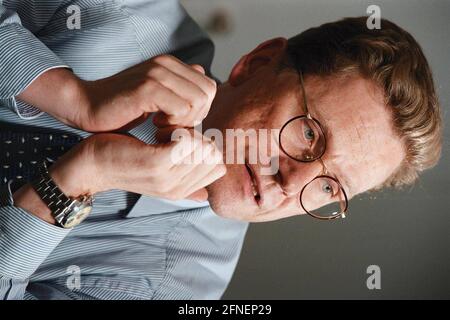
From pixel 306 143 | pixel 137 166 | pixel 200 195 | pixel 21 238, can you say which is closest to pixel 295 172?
pixel 306 143

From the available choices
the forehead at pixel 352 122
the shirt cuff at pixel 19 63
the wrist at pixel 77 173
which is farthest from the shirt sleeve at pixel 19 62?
the forehead at pixel 352 122

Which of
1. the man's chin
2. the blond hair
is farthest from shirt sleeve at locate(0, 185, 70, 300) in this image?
the blond hair

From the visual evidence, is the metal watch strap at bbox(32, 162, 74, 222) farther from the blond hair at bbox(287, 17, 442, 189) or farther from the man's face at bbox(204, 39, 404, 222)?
the blond hair at bbox(287, 17, 442, 189)

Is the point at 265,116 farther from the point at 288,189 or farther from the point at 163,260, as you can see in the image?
the point at 163,260

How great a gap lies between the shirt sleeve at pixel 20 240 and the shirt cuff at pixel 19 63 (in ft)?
0.41

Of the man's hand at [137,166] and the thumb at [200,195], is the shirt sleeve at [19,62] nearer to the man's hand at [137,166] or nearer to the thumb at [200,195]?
the man's hand at [137,166]

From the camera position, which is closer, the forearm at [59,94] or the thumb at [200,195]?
the forearm at [59,94]

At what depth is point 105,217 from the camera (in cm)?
86

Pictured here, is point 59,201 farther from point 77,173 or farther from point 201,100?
point 201,100

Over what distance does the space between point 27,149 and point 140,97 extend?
0.97ft

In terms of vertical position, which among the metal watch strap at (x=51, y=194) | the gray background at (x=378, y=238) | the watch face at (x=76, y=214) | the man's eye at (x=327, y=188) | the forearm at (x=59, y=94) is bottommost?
the gray background at (x=378, y=238)

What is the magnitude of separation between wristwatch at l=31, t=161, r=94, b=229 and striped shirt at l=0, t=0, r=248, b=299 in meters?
0.03

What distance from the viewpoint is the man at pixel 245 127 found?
2.14ft

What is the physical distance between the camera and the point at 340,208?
815mm
